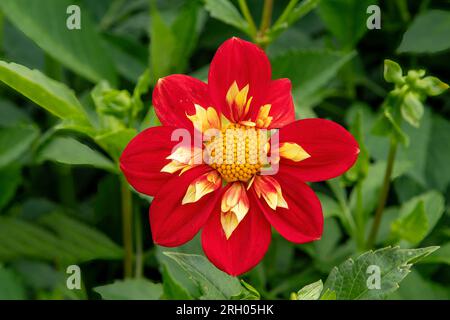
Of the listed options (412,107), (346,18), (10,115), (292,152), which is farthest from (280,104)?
(10,115)

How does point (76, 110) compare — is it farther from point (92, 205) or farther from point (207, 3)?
point (92, 205)

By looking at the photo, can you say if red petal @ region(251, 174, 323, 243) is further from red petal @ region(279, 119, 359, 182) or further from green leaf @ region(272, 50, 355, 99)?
green leaf @ region(272, 50, 355, 99)

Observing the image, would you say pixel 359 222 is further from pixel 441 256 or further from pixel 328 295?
pixel 328 295

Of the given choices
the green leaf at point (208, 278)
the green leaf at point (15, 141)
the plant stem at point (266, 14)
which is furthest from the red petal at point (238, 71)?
the green leaf at point (15, 141)

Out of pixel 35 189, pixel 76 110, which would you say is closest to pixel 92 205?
pixel 35 189

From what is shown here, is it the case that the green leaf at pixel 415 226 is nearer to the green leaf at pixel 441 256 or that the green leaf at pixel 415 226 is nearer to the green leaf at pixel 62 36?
the green leaf at pixel 441 256

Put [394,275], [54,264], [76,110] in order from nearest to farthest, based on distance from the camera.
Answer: [394,275] → [76,110] → [54,264]

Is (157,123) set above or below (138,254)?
above
